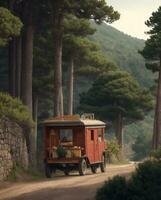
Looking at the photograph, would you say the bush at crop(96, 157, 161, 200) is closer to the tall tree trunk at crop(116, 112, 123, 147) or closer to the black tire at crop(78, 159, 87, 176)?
the black tire at crop(78, 159, 87, 176)

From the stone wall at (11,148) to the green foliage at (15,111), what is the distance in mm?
626

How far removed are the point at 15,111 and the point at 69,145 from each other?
3348 mm

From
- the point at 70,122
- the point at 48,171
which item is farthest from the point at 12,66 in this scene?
the point at 48,171

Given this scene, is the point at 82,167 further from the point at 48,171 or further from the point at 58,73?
the point at 58,73

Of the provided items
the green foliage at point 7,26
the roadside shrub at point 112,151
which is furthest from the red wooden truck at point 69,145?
the roadside shrub at point 112,151

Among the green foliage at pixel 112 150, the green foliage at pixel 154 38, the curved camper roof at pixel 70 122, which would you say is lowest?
the green foliage at pixel 112 150

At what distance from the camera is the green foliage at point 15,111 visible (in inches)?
1303

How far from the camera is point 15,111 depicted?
33.6m

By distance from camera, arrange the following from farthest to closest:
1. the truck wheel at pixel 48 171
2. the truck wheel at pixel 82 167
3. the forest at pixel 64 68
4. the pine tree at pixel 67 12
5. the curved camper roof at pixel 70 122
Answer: the pine tree at pixel 67 12, the forest at pixel 64 68, the truck wheel at pixel 48 171, the curved camper roof at pixel 70 122, the truck wheel at pixel 82 167

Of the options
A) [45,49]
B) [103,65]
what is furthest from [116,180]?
[103,65]

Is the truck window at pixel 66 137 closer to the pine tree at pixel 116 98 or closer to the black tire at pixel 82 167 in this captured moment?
the black tire at pixel 82 167

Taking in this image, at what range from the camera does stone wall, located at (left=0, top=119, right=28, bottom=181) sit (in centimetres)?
3028

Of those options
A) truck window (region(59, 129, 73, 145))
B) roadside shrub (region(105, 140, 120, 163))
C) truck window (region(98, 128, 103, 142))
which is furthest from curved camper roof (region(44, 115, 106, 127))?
roadside shrub (region(105, 140, 120, 163))

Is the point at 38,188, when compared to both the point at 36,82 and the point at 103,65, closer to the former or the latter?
the point at 36,82
